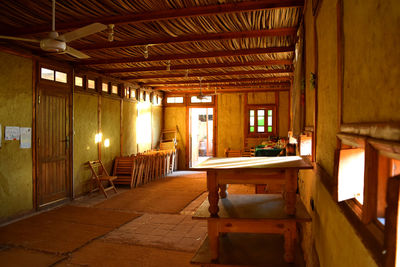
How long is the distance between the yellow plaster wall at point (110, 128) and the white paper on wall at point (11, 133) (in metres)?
2.73

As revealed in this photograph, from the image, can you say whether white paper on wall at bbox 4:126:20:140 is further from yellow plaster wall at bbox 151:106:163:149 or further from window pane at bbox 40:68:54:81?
yellow plaster wall at bbox 151:106:163:149

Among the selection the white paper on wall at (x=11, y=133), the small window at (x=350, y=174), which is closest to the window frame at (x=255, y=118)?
the white paper on wall at (x=11, y=133)

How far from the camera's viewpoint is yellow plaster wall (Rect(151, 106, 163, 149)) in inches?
445

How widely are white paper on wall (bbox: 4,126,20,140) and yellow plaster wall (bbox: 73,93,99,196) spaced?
1624 mm

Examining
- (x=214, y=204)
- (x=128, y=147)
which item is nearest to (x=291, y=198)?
(x=214, y=204)

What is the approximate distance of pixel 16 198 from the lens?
533cm

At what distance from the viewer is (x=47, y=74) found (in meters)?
6.10

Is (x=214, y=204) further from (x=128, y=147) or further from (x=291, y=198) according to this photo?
(x=128, y=147)

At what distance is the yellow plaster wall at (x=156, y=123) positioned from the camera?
1130 cm

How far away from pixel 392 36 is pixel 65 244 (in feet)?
15.5

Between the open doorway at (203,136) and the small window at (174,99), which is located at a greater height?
the small window at (174,99)

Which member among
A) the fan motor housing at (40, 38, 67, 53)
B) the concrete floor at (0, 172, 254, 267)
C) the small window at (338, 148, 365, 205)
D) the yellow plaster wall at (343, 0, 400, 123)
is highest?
the fan motor housing at (40, 38, 67, 53)

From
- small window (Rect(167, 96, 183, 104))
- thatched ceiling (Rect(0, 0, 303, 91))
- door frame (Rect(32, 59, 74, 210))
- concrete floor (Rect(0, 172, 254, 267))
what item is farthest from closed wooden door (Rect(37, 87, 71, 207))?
small window (Rect(167, 96, 183, 104))

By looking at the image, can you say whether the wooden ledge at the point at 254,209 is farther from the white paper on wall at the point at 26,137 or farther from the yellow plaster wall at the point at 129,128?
the yellow plaster wall at the point at 129,128
